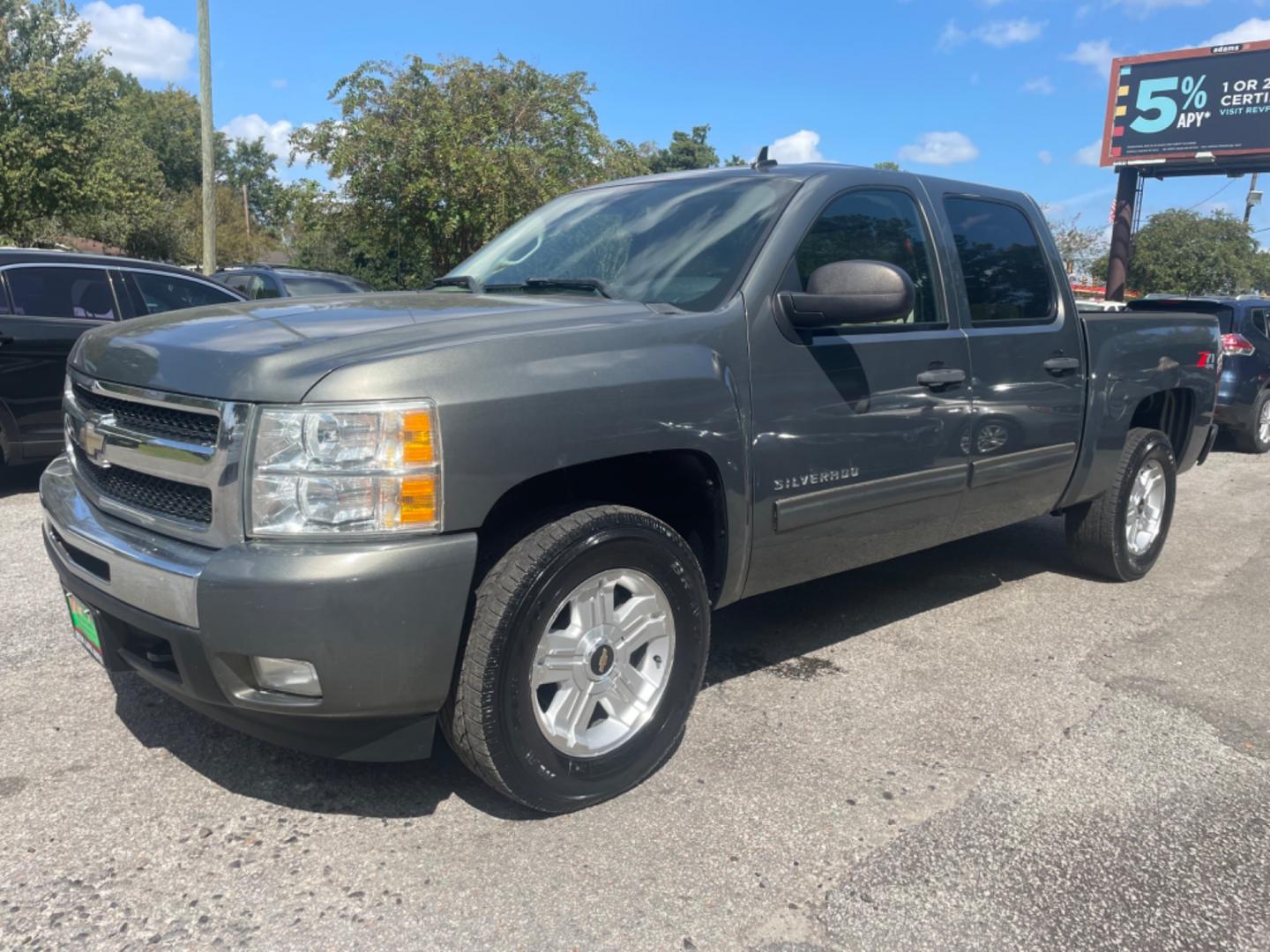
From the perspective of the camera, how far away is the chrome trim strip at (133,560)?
2.49 m

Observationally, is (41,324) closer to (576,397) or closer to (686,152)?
(576,397)

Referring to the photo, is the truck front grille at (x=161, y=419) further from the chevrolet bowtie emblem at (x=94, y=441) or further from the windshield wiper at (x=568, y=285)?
the windshield wiper at (x=568, y=285)

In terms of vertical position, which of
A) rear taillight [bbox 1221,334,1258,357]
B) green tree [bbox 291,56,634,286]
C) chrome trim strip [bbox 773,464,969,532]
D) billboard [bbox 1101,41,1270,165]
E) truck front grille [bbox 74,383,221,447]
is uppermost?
billboard [bbox 1101,41,1270,165]

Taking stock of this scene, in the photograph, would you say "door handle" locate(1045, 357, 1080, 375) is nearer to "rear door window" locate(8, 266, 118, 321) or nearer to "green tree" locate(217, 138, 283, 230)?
"rear door window" locate(8, 266, 118, 321)

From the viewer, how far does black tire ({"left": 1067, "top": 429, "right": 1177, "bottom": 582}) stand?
206 inches

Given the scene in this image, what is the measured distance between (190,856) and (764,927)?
1.48 metres

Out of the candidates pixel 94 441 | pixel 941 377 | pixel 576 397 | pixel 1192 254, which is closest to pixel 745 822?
pixel 576 397

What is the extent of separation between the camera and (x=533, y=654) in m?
2.73

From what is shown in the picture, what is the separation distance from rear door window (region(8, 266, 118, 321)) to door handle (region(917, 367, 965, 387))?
5777mm

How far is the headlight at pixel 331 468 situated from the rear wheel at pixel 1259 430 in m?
11.1

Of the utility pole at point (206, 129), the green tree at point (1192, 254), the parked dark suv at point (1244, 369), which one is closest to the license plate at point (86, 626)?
the parked dark suv at point (1244, 369)

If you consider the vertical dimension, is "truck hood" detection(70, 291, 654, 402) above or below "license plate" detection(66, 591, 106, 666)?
above

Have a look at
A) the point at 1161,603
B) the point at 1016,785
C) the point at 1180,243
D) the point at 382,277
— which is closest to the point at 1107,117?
the point at 1180,243

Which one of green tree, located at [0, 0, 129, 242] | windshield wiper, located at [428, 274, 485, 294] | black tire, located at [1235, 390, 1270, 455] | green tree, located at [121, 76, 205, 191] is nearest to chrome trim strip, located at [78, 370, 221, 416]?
windshield wiper, located at [428, 274, 485, 294]
